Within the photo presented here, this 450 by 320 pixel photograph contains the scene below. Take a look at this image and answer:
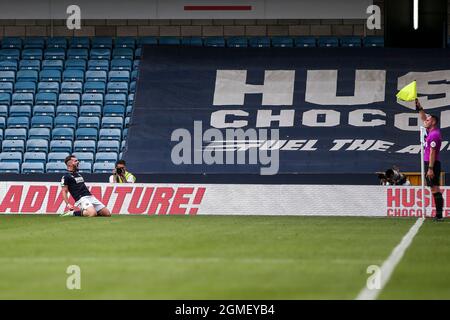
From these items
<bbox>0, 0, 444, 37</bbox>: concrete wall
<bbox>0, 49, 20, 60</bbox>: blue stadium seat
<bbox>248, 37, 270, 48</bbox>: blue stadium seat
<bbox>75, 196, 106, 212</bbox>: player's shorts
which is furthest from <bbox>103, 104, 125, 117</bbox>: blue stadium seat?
<bbox>75, 196, 106, 212</bbox>: player's shorts

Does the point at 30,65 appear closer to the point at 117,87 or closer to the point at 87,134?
the point at 117,87

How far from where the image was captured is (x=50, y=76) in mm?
33188

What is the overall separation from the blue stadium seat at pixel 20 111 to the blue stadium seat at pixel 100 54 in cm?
333

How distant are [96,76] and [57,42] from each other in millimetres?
2782

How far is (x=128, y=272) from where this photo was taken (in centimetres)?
1054

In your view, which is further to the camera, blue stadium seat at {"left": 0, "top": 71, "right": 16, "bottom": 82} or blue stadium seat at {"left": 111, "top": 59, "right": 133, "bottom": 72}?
blue stadium seat at {"left": 111, "top": 59, "right": 133, "bottom": 72}

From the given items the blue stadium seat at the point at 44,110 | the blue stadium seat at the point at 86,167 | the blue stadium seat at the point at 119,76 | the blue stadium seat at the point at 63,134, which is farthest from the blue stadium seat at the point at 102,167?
the blue stadium seat at the point at 119,76

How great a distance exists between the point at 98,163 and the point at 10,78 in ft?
19.0

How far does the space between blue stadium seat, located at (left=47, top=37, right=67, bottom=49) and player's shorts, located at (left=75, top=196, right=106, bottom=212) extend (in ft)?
43.1

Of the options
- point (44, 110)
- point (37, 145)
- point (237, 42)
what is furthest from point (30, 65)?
point (237, 42)

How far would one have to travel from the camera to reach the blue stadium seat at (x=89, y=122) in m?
31.3

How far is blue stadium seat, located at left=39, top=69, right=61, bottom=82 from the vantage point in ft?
109

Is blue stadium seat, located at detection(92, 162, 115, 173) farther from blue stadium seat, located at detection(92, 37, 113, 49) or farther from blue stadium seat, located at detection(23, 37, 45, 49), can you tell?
blue stadium seat, located at detection(23, 37, 45, 49)
